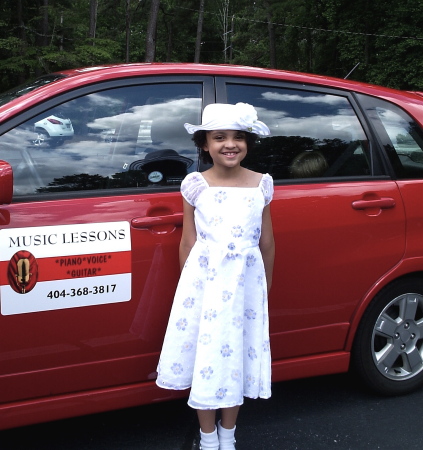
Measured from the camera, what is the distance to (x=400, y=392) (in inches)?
128

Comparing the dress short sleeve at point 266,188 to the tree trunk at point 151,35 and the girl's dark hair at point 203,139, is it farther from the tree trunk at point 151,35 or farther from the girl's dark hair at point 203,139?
the tree trunk at point 151,35

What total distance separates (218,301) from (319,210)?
77cm

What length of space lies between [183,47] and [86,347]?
53519 mm

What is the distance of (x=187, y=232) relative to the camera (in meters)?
2.42

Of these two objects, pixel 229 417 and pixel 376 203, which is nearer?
pixel 229 417

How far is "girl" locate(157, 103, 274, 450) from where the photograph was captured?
7.69 feet

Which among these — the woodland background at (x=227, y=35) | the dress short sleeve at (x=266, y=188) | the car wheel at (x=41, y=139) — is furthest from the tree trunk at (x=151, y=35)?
the dress short sleeve at (x=266, y=188)

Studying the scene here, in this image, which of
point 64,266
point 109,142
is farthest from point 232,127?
point 64,266

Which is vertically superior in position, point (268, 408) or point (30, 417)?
point (30, 417)

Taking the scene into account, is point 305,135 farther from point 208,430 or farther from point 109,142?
point 208,430

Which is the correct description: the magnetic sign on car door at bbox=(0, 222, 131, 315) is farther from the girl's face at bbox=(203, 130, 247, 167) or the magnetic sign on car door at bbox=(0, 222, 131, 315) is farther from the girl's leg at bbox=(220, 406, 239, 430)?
the girl's leg at bbox=(220, 406, 239, 430)

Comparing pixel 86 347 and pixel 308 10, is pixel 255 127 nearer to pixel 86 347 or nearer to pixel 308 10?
pixel 86 347

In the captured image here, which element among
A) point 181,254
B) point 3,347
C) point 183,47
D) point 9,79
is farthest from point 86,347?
point 183,47

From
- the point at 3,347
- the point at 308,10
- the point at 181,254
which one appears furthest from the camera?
the point at 308,10
